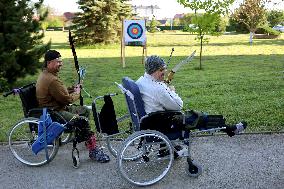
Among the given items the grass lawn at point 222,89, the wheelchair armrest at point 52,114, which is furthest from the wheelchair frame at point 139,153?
the grass lawn at point 222,89

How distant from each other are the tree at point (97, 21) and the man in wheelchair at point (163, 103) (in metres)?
22.2

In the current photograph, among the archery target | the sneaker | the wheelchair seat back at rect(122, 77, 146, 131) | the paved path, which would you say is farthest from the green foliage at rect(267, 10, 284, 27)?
the wheelchair seat back at rect(122, 77, 146, 131)

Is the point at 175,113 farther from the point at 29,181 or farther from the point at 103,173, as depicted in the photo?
the point at 29,181

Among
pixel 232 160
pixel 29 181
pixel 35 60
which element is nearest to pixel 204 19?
pixel 35 60

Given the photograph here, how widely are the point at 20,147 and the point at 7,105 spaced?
3.38m

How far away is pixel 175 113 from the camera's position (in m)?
4.16

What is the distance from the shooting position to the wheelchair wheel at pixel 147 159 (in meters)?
3.96

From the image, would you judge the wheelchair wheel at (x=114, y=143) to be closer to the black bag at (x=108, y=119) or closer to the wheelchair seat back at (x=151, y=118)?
the black bag at (x=108, y=119)

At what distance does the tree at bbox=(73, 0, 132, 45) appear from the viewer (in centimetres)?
2597

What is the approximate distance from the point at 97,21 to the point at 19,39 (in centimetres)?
1712

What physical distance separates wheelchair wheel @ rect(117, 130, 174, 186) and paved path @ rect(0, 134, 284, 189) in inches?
4.2

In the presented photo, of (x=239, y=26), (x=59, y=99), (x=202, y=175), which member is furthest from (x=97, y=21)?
(x=202, y=175)

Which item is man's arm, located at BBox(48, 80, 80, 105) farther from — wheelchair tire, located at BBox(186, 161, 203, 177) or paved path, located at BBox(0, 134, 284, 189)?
wheelchair tire, located at BBox(186, 161, 203, 177)

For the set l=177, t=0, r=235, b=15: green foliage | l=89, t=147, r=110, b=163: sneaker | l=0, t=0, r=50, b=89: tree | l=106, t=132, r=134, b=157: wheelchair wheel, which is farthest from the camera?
l=177, t=0, r=235, b=15: green foliage
